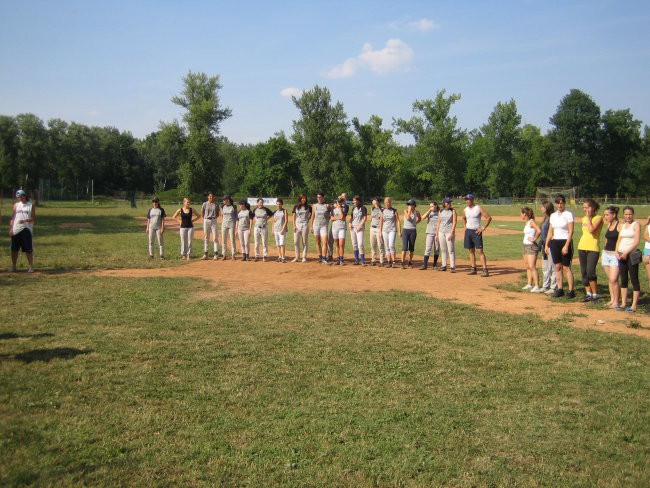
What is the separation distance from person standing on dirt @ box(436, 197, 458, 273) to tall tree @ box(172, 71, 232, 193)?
58.5m

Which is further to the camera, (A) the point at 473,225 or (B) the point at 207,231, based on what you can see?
(B) the point at 207,231

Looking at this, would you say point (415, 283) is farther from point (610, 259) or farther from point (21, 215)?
point (21, 215)

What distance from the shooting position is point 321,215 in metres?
14.6

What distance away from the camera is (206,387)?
201 inches

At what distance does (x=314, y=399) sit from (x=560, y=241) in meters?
7.12

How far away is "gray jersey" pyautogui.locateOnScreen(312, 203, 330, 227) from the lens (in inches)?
573

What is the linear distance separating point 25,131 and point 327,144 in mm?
39912

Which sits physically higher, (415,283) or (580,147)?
(580,147)

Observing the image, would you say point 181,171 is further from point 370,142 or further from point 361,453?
point 361,453

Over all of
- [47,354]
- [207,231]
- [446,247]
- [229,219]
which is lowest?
[47,354]

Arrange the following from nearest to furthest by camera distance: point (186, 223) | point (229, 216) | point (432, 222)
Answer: point (432, 222) < point (186, 223) < point (229, 216)

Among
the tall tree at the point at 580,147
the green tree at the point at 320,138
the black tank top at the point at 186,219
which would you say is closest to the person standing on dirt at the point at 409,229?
the black tank top at the point at 186,219

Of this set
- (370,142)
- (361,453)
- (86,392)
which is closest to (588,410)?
(361,453)

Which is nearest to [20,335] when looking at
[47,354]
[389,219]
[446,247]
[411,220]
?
[47,354]
